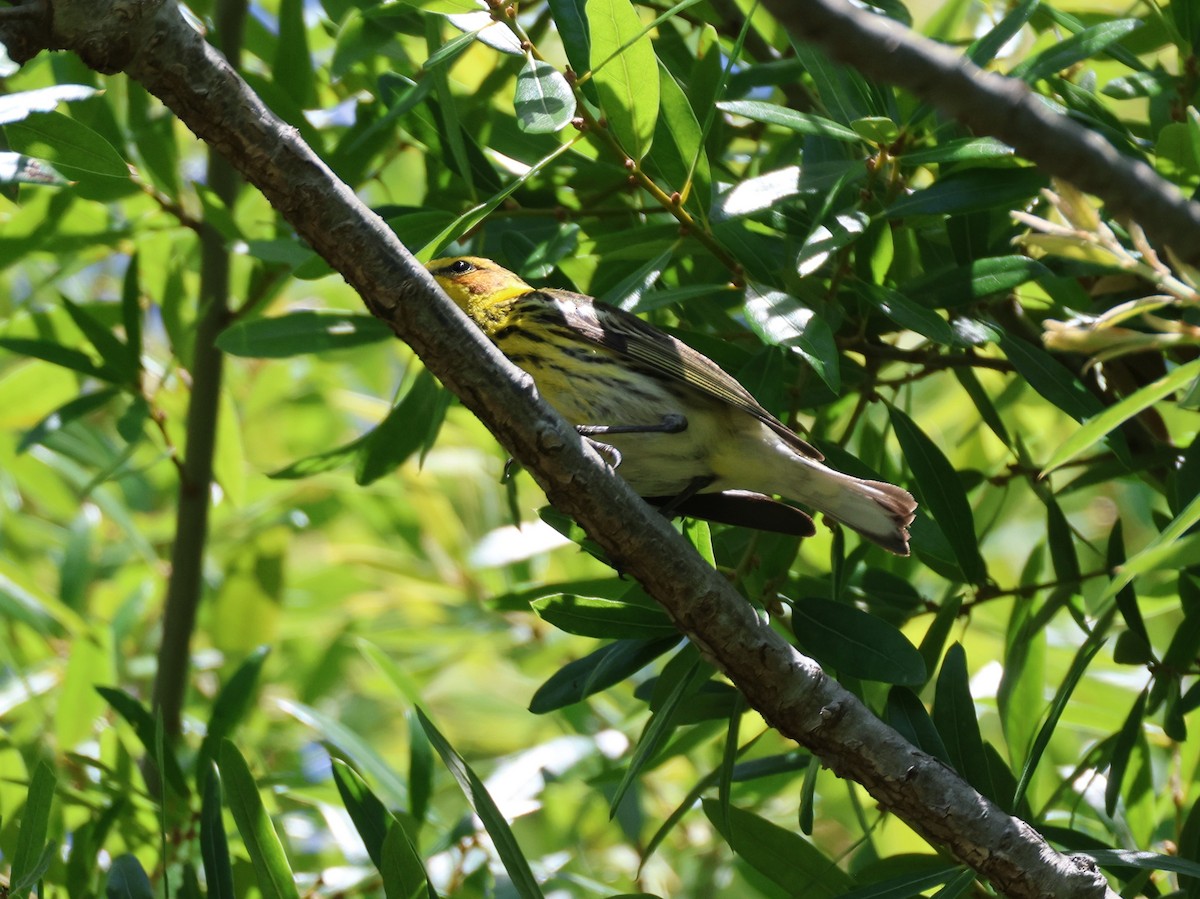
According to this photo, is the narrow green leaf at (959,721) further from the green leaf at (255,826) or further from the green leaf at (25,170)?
the green leaf at (25,170)

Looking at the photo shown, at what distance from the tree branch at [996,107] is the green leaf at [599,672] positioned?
1508 mm

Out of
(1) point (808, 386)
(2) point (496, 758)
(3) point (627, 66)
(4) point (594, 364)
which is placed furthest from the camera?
(2) point (496, 758)

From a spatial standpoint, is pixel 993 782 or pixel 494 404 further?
pixel 993 782

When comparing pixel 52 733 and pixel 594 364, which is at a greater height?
pixel 594 364

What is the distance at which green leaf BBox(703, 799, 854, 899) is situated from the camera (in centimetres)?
264

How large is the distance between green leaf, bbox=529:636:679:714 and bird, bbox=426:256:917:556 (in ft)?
1.43

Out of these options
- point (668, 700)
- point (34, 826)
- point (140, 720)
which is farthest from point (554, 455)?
point (140, 720)

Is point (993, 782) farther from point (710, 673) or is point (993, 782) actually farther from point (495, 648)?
point (495, 648)

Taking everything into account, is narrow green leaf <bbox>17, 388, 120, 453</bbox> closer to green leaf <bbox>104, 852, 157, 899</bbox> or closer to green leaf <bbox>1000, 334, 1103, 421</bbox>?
green leaf <bbox>104, 852, 157, 899</bbox>

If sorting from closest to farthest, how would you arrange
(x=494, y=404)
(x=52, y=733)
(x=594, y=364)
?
(x=494, y=404), (x=594, y=364), (x=52, y=733)

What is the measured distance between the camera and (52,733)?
13.0 ft

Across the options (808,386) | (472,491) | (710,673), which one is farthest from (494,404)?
(472,491)

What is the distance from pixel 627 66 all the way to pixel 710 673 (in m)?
1.16

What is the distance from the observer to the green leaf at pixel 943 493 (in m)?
2.77
